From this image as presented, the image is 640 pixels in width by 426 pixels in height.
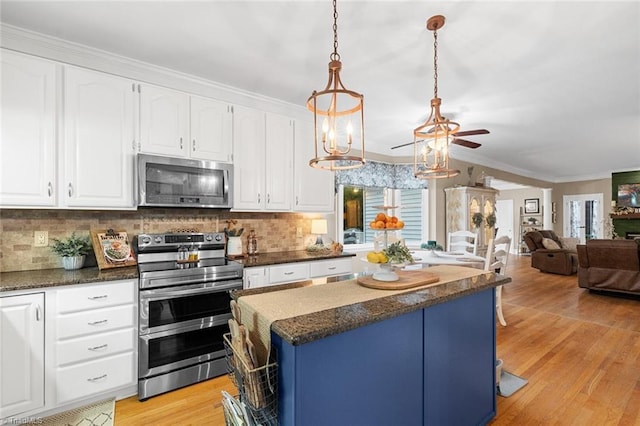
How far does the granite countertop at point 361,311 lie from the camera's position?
3.54 feet

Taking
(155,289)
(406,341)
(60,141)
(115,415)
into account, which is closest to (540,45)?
(406,341)

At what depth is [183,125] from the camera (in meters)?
2.76

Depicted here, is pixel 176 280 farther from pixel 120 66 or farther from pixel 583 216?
pixel 583 216

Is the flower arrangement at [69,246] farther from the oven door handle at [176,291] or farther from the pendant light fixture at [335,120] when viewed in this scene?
the pendant light fixture at [335,120]

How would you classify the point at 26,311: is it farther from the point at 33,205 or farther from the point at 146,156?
the point at 146,156

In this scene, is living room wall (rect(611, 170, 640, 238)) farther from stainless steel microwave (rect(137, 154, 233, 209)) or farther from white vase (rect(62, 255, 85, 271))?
white vase (rect(62, 255, 85, 271))

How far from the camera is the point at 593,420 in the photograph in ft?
6.59

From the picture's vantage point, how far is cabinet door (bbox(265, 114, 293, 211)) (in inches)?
129

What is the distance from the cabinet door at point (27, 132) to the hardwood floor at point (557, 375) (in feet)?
5.28

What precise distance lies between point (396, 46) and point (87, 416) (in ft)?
11.1

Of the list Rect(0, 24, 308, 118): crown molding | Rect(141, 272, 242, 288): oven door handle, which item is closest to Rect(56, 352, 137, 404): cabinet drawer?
Rect(141, 272, 242, 288): oven door handle

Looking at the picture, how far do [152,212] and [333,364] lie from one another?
240 centimetres

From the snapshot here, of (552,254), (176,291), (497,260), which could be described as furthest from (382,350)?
(552,254)

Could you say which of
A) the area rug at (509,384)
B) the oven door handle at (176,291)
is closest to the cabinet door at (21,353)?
the oven door handle at (176,291)
